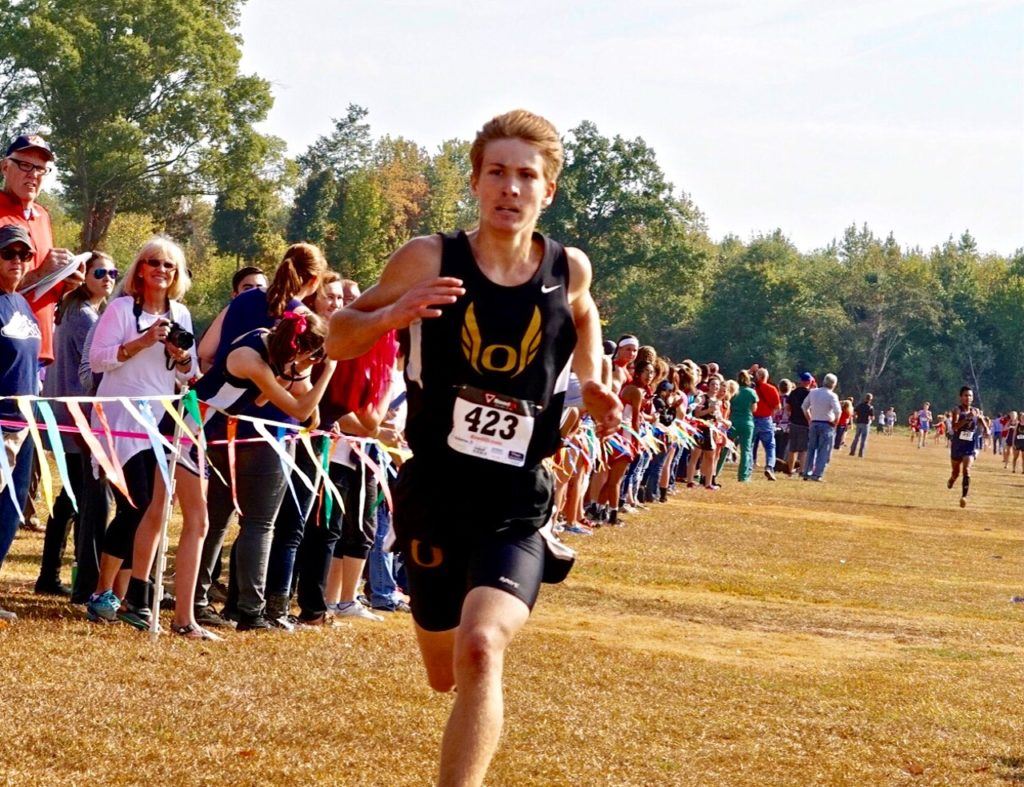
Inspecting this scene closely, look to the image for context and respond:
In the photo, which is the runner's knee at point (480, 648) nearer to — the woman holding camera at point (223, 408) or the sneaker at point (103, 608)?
the woman holding camera at point (223, 408)

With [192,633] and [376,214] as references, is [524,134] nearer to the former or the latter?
[192,633]

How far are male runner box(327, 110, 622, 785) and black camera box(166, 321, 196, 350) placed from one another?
128 inches

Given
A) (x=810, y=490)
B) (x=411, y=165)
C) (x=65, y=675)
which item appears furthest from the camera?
(x=411, y=165)

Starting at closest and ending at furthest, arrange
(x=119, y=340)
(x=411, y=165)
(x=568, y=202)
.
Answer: (x=119, y=340), (x=568, y=202), (x=411, y=165)

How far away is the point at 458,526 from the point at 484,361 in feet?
A: 1.58

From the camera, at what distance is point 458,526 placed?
4.56 m

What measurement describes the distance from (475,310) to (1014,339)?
127153 mm

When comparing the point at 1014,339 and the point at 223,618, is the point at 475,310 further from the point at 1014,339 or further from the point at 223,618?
the point at 1014,339

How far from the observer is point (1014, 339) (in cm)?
12525

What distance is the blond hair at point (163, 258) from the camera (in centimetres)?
793

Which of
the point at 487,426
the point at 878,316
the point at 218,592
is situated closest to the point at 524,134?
the point at 487,426

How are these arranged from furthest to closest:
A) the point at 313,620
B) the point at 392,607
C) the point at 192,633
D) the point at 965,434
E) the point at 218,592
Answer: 1. the point at 965,434
2. the point at 392,607
3. the point at 218,592
4. the point at 313,620
5. the point at 192,633

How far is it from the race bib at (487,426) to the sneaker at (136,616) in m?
3.92

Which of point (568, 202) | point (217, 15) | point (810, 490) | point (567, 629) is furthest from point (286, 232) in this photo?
point (567, 629)
